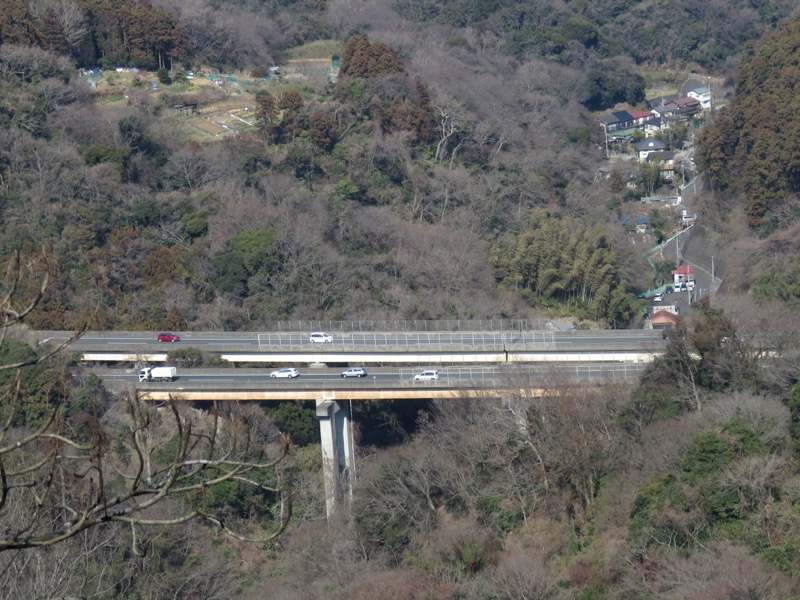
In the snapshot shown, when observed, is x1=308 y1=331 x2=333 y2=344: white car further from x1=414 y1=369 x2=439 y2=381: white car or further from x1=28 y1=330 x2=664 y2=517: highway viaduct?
x1=414 y1=369 x2=439 y2=381: white car

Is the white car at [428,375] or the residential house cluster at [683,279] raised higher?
the white car at [428,375]

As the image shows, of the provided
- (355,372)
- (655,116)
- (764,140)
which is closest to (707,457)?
(355,372)

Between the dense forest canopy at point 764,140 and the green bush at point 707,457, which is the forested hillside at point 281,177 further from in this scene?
the green bush at point 707,457

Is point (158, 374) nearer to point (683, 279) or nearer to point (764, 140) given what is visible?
point (683, 279)

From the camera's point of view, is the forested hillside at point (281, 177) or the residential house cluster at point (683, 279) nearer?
the forested hillside at point (281, 177)

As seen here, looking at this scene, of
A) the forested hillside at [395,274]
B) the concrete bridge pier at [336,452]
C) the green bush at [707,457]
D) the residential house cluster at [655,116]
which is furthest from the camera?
the residential house cluster at [655,116]

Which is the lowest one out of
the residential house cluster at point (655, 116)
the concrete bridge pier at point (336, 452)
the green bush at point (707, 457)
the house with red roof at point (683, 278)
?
the concrete bridge pier at point (336, 452)

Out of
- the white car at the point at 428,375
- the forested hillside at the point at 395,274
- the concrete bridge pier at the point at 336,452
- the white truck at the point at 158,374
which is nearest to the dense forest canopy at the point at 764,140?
the forested hillside at the point at 395,274
